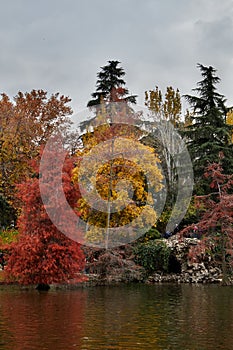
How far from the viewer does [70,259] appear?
1923cm

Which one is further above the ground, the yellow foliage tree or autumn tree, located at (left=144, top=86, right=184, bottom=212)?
autumn tree, located at (left=144, top=86, right=184, bottom=212)

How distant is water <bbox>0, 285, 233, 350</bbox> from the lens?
8086 millimetres

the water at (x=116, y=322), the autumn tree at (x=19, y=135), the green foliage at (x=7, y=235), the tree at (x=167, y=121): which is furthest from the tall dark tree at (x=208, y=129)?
the water at (x=116, y=322)

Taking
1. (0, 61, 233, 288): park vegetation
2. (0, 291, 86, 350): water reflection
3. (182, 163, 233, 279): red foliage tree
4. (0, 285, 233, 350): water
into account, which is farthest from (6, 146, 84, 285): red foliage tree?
(182, 163, 233, 279): red foliage tree

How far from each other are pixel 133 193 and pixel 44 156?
20.7ft

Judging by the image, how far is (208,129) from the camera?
28.5 meters

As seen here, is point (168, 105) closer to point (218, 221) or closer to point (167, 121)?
Result: point (167, 121)

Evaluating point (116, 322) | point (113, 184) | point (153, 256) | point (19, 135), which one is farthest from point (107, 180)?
point (116, 322)

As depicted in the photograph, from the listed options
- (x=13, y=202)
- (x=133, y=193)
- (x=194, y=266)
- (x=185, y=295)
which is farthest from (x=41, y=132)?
(x=185, y=295)

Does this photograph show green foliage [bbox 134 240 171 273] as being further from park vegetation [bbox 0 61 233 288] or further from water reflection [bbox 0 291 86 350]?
water reflection [bbox 0 291 86 350]

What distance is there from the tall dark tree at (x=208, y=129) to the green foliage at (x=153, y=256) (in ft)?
16.7

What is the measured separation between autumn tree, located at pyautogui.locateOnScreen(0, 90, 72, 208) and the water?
13.6 m

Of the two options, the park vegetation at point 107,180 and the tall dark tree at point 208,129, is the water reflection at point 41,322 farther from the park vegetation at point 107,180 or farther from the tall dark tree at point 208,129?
the tall dark tree at point 208,129

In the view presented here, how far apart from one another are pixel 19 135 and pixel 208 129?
11.2 meters
